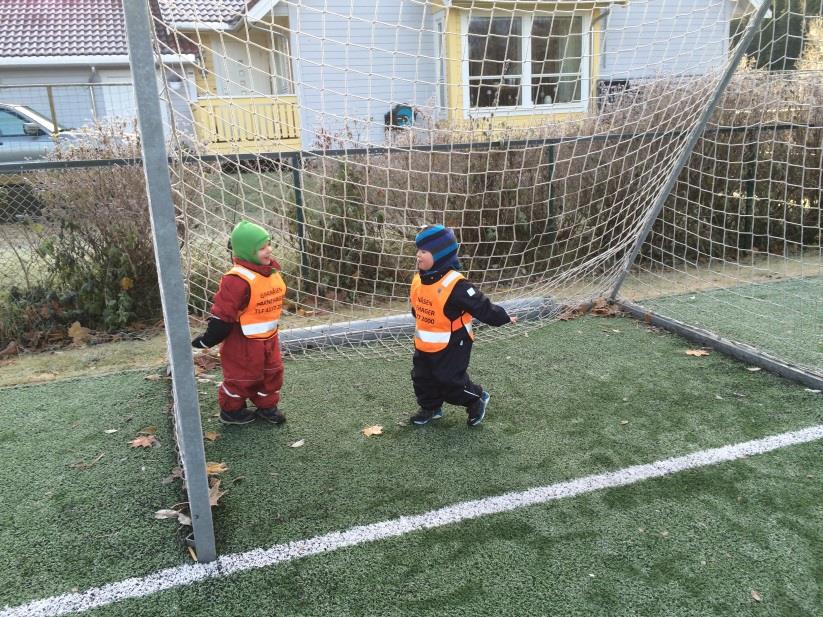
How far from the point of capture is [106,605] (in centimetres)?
219

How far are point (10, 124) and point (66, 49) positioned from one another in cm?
755

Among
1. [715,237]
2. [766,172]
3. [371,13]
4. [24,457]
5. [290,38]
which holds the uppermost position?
[371,13]

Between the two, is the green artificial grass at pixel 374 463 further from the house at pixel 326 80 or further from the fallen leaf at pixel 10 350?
the house at pixel 326 80

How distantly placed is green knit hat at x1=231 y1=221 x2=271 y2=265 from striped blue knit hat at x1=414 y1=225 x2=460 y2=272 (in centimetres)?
85

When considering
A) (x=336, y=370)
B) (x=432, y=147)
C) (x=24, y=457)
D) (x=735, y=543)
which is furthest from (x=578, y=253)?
(x=24, y=457)

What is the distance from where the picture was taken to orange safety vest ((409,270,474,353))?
128 inches

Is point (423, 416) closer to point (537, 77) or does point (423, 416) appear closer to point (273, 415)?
point (273, 415)

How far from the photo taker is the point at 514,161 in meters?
6.12

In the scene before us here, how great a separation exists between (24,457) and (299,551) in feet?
5.88

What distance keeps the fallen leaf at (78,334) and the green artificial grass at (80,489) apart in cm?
87

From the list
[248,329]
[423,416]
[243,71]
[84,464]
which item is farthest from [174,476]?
[243,71]

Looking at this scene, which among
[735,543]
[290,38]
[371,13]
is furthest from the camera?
[371,13]

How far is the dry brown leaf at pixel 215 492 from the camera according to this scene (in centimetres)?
274

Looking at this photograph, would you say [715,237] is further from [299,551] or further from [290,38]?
[299,551]
